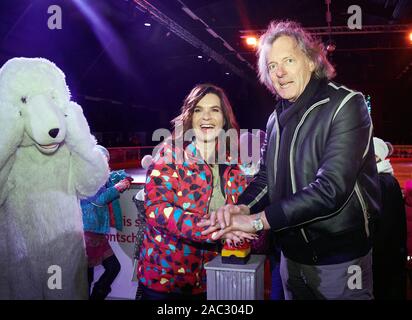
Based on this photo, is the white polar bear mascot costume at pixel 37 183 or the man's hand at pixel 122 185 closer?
the white polar bear mascot costume at pixel 37 183

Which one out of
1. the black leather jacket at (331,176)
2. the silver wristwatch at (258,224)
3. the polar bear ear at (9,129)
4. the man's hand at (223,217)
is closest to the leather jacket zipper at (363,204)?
the black leather jacket at (331,176)

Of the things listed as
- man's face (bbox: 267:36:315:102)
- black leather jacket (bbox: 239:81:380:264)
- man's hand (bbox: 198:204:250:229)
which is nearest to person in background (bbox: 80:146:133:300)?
man's hand (bbox: 198:204:250:229)

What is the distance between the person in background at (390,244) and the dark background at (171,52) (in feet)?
19.3

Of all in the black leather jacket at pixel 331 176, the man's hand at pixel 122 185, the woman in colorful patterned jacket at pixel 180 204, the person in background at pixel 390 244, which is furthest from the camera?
the man's hand at pixel 122 185

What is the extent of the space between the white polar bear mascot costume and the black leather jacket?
3.15ft

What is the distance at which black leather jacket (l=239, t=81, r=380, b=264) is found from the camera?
138 cm

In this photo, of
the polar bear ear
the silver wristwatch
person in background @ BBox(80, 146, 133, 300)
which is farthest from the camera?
person in background @ BBox(80, 146, 133, 300)

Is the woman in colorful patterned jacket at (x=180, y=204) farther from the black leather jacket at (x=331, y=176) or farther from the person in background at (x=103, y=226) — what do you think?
the person in background at (x=103, y=226)

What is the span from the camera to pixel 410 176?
31.8 ft

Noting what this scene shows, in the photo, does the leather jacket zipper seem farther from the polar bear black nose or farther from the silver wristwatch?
the polar bear black nose

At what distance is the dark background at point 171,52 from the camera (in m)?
8.30

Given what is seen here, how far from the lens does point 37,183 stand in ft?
5.57
